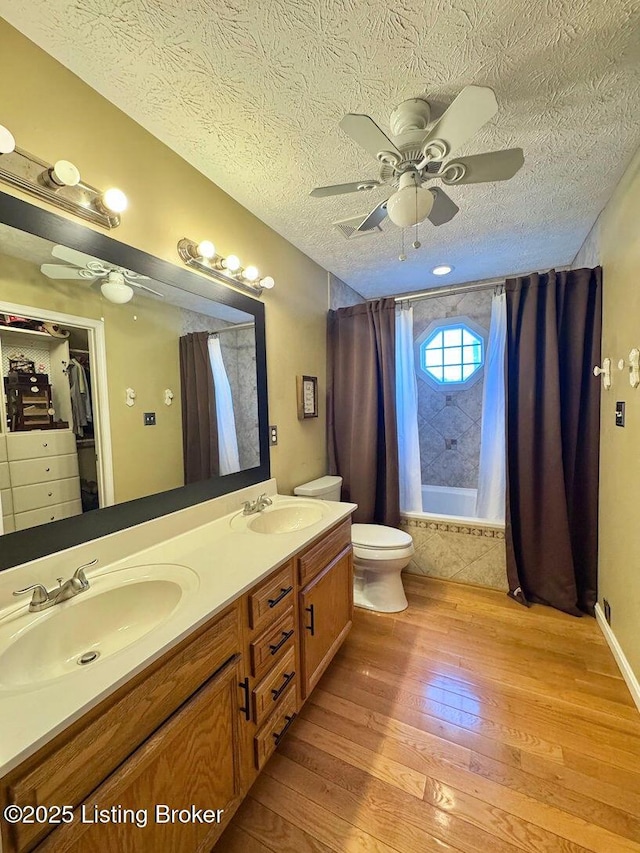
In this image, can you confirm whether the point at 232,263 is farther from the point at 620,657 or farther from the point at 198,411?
the point at 620,657

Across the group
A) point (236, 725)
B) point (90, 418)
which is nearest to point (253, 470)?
point (90, 418)

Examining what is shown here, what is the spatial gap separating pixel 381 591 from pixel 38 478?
1976mm

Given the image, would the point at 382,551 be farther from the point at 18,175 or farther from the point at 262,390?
the point at 18,175

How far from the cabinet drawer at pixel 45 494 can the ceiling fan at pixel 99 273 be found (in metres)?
0.67

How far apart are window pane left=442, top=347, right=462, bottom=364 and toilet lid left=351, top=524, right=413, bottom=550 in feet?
6.28

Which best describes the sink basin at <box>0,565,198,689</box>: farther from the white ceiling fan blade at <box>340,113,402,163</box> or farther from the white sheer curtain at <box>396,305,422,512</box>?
the white sheer curtain at <box>396,305,422,512</box>

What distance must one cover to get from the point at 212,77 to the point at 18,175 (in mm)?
716

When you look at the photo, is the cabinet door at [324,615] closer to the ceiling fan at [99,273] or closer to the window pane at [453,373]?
the ceiling fan at [99,273]

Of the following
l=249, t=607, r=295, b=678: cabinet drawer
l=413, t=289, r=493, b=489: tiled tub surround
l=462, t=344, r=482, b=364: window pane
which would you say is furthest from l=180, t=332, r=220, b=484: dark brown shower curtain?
l=462, t=344, r=482, b=364: window pane

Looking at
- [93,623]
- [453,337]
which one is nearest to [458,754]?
[93,623]

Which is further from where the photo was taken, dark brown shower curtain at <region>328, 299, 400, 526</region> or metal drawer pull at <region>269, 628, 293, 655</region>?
dark brown shower curtain at <region>328, 299, 400, 526</region>

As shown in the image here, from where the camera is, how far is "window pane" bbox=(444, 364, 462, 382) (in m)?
3.40

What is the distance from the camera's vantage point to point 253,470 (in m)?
1.96

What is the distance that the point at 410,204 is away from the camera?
1290 millimetres
